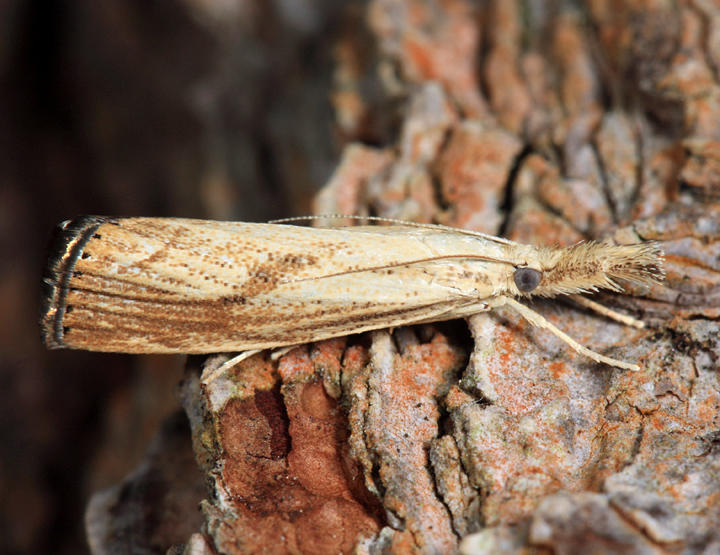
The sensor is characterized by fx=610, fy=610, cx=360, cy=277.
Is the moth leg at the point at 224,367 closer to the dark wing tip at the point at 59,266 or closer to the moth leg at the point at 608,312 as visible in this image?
the dark wing tip at the point at 59,266

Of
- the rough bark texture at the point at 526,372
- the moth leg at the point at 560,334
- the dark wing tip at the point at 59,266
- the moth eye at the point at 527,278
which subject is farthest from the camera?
the moth eye at the point at 527,278

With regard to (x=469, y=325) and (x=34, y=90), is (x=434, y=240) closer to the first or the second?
(x=469, y=325)

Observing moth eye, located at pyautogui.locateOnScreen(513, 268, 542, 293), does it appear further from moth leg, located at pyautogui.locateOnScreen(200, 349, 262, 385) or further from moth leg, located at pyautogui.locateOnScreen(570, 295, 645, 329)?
moth leg, located at pyautogui.locateOnScreen(200, 349, 262, 385)

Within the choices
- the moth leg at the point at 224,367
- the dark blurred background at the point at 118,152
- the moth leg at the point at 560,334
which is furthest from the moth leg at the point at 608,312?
the dark blurred background at the point at 118,152

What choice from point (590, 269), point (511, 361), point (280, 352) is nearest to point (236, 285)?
point (280, 352)

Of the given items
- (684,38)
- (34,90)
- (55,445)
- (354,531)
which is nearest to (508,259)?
(354,531)

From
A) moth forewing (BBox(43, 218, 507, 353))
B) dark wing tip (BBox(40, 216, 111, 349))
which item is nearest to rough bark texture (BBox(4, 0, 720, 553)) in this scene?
moth forewing (BBox(43, 218, 507, 353))

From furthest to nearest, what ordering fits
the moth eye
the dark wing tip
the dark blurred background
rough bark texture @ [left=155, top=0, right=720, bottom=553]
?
1. the dark blurred background
2. the moth eye
3. the dark wing tip
4. rough bark texture @ [left=155, top=0, right=720, bottom=553]

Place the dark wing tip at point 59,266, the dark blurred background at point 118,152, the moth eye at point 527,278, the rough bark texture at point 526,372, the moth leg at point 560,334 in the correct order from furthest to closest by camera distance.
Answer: the dark blurred background at point 118,152
the moth eye at point 527,278
the dark wing tip at point 59,266
the moth leg at point 560,334
the rough bark texture at point 526,372
